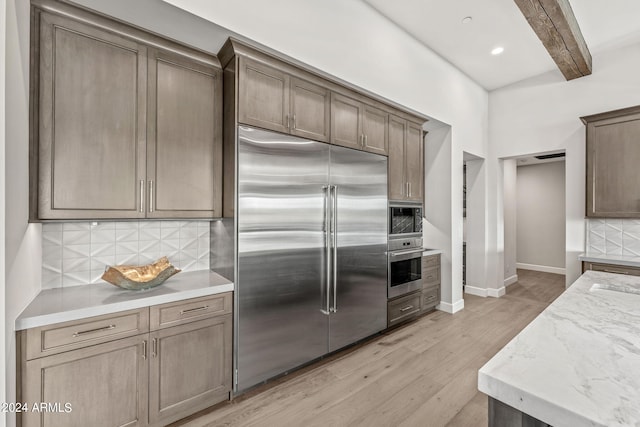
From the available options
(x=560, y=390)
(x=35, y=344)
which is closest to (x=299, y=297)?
(x=35, y=344)

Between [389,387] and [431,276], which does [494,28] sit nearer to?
[431,276]

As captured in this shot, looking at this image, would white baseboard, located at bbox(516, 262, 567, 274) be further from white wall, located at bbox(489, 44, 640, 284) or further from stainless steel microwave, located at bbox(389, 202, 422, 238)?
stainless steel microwave, located at bbox(389, 202, 422, 238)

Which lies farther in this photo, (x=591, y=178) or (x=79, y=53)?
(x=591, y=178)

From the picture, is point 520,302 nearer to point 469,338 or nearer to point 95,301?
point 469,338

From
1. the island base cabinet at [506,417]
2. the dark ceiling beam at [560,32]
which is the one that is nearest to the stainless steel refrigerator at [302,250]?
the island base cabinet at [506,417]

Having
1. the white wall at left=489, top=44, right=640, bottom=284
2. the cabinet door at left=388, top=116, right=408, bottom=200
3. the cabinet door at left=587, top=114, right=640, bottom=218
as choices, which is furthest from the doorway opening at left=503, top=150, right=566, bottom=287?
the cabinet door at left=388, top=116, right=408, bottom=200

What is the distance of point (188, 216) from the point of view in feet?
7.04

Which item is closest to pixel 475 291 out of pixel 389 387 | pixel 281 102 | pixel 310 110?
pixel 389 387

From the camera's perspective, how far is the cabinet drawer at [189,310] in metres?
1.79

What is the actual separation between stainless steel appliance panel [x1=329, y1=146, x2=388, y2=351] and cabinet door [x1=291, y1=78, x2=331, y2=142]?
8.5 inches

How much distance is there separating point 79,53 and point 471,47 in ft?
13.1

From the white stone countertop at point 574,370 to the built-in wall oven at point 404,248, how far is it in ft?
6.58

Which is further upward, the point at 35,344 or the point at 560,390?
the point at 560,390

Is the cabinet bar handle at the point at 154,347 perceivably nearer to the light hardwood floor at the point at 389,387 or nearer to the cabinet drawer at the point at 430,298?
the light hardwood floor at the point at 389,387
